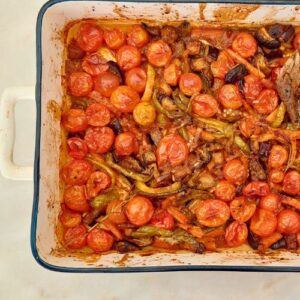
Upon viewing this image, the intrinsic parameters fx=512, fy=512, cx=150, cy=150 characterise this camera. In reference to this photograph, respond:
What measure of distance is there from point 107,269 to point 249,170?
74cm

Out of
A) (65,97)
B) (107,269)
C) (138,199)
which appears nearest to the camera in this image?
(107,269)

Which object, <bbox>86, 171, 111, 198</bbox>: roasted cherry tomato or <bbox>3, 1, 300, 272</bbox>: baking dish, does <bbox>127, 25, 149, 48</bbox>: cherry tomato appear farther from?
<bbox>86, 171, 111, 198</bbox>: roasted cherry tomato

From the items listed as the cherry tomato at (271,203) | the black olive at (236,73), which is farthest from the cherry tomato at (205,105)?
the cherry tomato at (271,203)

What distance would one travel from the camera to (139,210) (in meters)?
2.12

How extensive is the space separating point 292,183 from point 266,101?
36 cm

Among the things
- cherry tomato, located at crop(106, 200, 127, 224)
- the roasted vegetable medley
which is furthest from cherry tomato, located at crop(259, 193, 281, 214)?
cherry tomato, located at crop(106, 200, 127, 224)

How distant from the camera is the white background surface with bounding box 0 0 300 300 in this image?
2.37 m

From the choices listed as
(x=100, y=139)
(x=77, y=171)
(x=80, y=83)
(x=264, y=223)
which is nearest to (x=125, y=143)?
(x=100, y=139)

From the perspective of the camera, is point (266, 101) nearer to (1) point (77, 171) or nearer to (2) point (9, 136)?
(1) point (77, 171)

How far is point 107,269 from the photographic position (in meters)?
1.91

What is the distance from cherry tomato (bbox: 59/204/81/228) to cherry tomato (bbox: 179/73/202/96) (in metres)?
0.71

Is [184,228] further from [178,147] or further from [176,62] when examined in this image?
[176,62]

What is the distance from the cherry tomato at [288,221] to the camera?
213 centimetres

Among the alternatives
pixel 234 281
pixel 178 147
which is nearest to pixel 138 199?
pixel 178 147
